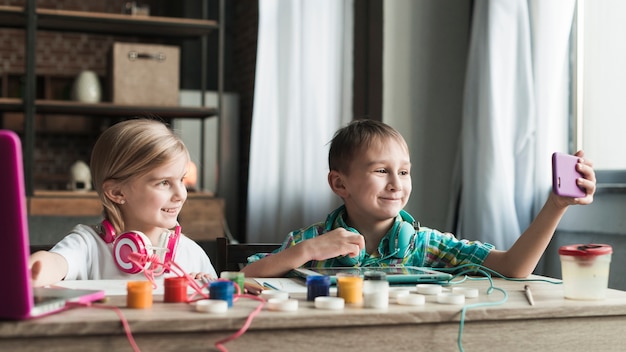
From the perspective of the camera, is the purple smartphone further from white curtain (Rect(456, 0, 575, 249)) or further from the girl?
white curtain (Rect(456, 0, 575, 249))

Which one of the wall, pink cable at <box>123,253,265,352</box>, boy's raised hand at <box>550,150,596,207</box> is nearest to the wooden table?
pink cable at <box>123,253,265,352</box>

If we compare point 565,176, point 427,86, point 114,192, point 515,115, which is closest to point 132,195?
point 114,192

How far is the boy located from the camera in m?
1.44

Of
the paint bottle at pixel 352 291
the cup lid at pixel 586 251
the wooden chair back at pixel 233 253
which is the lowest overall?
the wooden chair back at pixel 233 253

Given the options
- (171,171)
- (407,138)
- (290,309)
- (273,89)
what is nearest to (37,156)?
(273,89)

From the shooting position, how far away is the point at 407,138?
10.7ft

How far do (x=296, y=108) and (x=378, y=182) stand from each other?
222cm

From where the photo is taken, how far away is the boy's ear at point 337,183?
1.68 metres

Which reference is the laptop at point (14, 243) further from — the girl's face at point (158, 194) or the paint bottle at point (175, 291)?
the girl's face at point (158, 194)

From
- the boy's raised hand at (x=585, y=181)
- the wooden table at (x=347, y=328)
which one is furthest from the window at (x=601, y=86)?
the wooden table at (x=347, y=328)

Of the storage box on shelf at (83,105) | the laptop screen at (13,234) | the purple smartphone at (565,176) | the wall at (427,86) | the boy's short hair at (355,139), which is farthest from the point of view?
the storage box on shelf at (83,105)

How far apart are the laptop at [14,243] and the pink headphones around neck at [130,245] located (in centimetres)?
40

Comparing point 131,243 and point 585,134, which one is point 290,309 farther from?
point 585,134

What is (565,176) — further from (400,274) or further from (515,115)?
(515,115)
